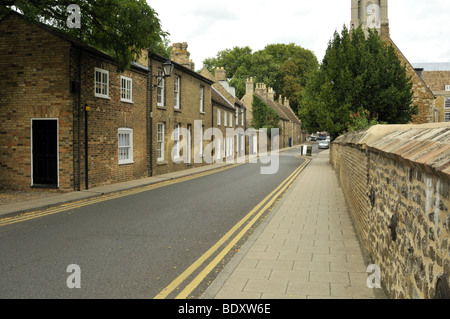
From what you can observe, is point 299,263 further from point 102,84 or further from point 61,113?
point 102,84

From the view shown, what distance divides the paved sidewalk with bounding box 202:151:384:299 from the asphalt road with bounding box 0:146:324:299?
689 mm

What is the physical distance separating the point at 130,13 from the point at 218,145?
20.6 metres

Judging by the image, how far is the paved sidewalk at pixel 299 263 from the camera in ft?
14.6

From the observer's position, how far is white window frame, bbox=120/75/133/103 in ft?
56.1

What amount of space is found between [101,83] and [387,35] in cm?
2684

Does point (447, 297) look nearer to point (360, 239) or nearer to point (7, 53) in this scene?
point (360, 239)

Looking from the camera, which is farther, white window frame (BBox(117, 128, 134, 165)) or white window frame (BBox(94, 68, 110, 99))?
white window frame (BBox(117, 128, 134, 165))

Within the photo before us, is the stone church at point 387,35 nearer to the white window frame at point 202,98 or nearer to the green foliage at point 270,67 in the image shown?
the white window frame at point 202,98

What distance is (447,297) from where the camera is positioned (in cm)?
216

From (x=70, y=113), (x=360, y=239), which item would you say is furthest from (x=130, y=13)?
(x=360, y=239)

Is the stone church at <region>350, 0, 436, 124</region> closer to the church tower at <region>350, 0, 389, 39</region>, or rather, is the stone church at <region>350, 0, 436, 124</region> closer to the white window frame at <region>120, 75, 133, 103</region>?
the church tower at <region>350, 0, 389, 39</region>

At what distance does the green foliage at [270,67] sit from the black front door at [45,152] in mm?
56853

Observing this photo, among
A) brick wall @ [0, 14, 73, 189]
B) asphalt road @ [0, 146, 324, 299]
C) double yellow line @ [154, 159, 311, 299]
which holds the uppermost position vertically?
brick wall @ [0, 14, 73, 189]

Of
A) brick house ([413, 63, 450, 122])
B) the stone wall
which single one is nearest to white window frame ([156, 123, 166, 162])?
the stone wall
